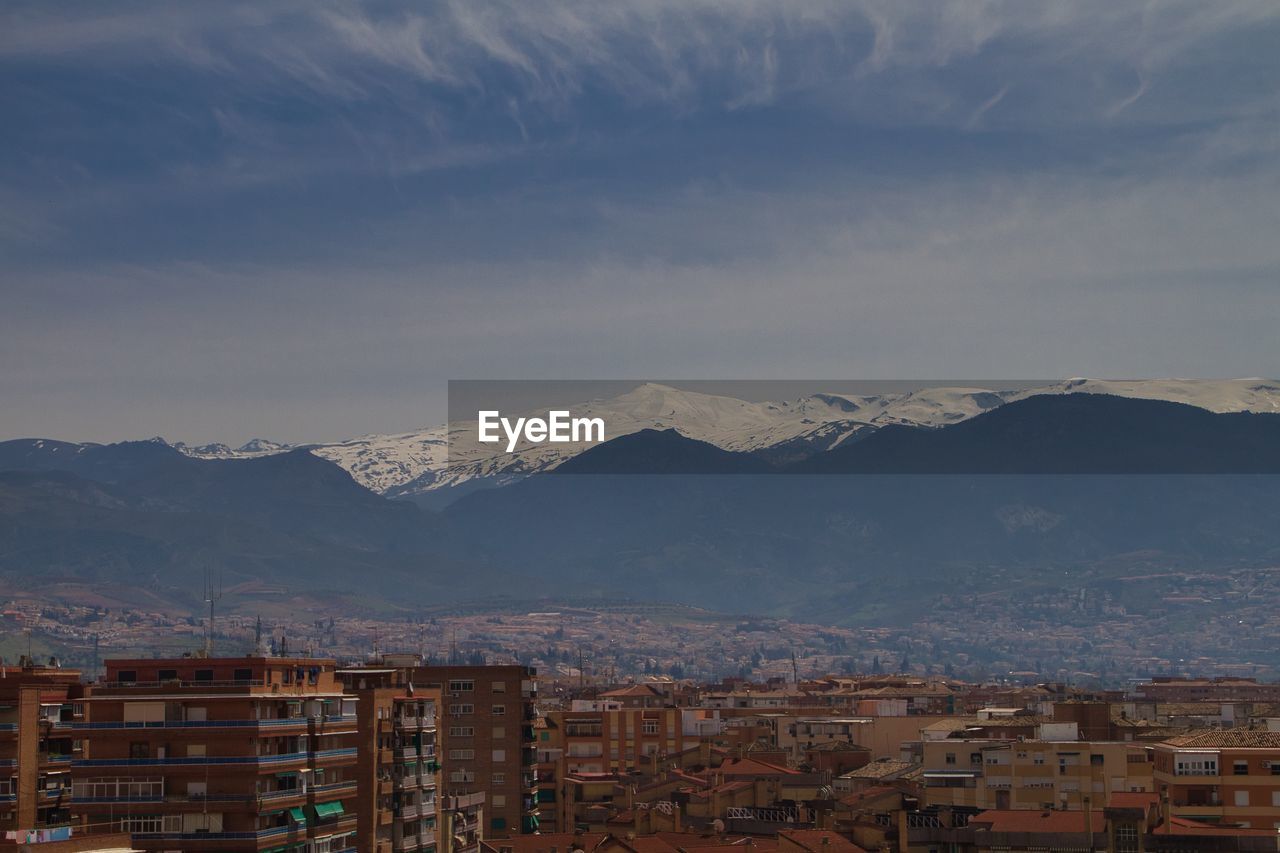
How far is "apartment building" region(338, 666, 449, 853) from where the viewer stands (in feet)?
246

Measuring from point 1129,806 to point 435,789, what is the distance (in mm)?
25851

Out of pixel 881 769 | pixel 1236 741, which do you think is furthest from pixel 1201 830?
pixel 881 769

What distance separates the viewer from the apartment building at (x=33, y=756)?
67.6m

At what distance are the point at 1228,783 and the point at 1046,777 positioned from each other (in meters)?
15.6

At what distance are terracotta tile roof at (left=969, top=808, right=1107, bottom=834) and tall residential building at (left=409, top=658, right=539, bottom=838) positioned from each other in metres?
31.7

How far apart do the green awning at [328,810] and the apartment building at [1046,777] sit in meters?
36.4

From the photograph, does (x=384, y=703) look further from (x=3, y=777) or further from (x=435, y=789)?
(x=3, y=777)

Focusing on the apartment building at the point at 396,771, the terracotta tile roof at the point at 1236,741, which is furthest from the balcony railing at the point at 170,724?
the terracotta tile roof at the point at 1236,741

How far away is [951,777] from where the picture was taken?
103438 millimetres

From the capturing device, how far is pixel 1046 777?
3962 inches

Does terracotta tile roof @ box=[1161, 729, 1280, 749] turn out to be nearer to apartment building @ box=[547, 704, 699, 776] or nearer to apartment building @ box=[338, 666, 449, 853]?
apartment building @ box=[338, 666, 449, 853]

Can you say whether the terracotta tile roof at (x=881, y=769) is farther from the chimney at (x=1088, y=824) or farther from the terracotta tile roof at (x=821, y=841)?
the chimney at (x=1088, y=824)

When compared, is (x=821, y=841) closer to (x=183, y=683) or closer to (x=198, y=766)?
(x=183, y=683)

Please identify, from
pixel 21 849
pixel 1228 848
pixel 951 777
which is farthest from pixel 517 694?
pixel 21 849
